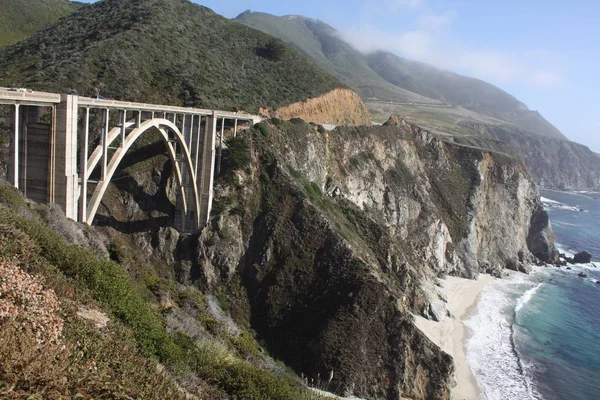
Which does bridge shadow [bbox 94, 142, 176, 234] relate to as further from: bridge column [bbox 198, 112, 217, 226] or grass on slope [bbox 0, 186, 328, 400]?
grass on slope [bbox 0, 186, 328, 400]

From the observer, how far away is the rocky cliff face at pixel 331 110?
179 ft

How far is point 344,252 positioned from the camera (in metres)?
34.7

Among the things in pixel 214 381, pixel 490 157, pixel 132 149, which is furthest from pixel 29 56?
pixel 490 157

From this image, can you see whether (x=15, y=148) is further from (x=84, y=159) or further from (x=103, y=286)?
(x=103, y=286)

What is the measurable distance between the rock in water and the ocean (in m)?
1.63

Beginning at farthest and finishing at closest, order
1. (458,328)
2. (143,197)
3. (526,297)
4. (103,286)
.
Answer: (526,297) < (458,328) < (143,197) < (103,286)

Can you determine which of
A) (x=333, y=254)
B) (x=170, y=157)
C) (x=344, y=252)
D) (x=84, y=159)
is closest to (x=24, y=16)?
(x=170, y=157)

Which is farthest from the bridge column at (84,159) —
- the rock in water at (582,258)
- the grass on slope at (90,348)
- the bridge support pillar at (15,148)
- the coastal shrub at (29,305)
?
the rock in water at (582,258)

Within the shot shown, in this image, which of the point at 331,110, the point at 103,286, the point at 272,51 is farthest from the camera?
the point at 272,51

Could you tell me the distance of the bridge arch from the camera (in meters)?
19.4

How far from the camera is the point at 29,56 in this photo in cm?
4612

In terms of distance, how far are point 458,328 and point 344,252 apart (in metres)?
14.7

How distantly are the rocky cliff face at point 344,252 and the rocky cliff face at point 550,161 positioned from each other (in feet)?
362

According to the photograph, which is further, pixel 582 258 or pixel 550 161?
pixel 550 161
